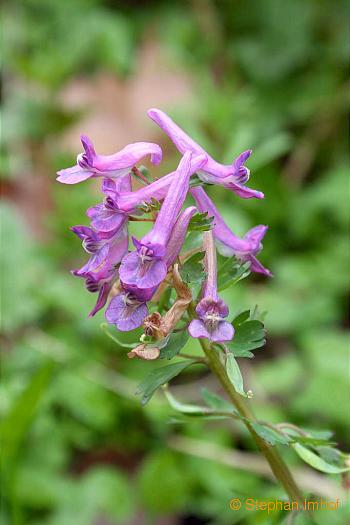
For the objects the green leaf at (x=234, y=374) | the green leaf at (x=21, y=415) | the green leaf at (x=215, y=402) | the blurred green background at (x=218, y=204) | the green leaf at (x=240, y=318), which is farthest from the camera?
the blurred green background at (x=218, y=204)

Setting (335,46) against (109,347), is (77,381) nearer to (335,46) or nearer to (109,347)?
(109,347)

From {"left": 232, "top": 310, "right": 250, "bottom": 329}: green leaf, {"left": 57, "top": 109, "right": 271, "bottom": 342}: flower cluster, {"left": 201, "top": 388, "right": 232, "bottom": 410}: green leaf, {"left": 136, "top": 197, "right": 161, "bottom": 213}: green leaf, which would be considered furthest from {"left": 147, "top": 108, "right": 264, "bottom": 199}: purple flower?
{"left": 201, "top": 388, "right": 232, "bottom": 410}: green leaf

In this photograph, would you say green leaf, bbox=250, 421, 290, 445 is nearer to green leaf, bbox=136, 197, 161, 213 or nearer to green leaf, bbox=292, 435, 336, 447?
green leaf, bbox=292, 435, 336, 447

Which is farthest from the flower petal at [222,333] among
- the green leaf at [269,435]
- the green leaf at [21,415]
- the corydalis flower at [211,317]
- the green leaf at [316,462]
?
the green leaf at [21,415]

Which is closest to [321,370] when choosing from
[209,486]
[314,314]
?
[314,314]

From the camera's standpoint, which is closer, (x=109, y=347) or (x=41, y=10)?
(x=109, y=347)

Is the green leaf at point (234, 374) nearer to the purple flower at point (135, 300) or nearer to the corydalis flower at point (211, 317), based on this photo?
the corydalis flower at point (211, 317)
